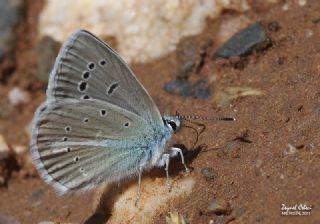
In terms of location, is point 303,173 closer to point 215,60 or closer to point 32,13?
point 215,60

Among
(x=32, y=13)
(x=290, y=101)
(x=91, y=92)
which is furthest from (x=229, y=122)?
(x=32, y=13)

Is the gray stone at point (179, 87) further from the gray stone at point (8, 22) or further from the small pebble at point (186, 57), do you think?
the gray stone at point (8, 22)

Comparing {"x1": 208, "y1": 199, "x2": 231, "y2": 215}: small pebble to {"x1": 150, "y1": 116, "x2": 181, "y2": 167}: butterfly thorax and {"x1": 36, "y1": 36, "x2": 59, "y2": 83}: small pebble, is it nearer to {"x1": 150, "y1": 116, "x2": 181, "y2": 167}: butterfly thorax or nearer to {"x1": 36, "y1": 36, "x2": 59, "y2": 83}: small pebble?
{"x1": 150, "y1": 116, "x2": 181, "y2": 167}: butterfly thorax

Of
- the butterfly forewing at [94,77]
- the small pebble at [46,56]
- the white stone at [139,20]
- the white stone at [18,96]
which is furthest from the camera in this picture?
the white stone at [18,96]

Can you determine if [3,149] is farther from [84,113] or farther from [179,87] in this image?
[179,87]

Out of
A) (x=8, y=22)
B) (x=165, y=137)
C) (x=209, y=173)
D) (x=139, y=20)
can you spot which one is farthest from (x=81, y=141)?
(x=8, y=22)

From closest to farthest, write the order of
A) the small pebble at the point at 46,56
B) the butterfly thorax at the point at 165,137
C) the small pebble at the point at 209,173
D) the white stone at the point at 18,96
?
the small pebble at the point at 209,173
the butterfly thorax at the point at 165,137
the small pebble at the point at 46,56
the white stone at the point at 18,96

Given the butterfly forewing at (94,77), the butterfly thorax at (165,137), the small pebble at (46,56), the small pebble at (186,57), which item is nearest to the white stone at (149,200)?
the butterfly thorax at (165,137)
